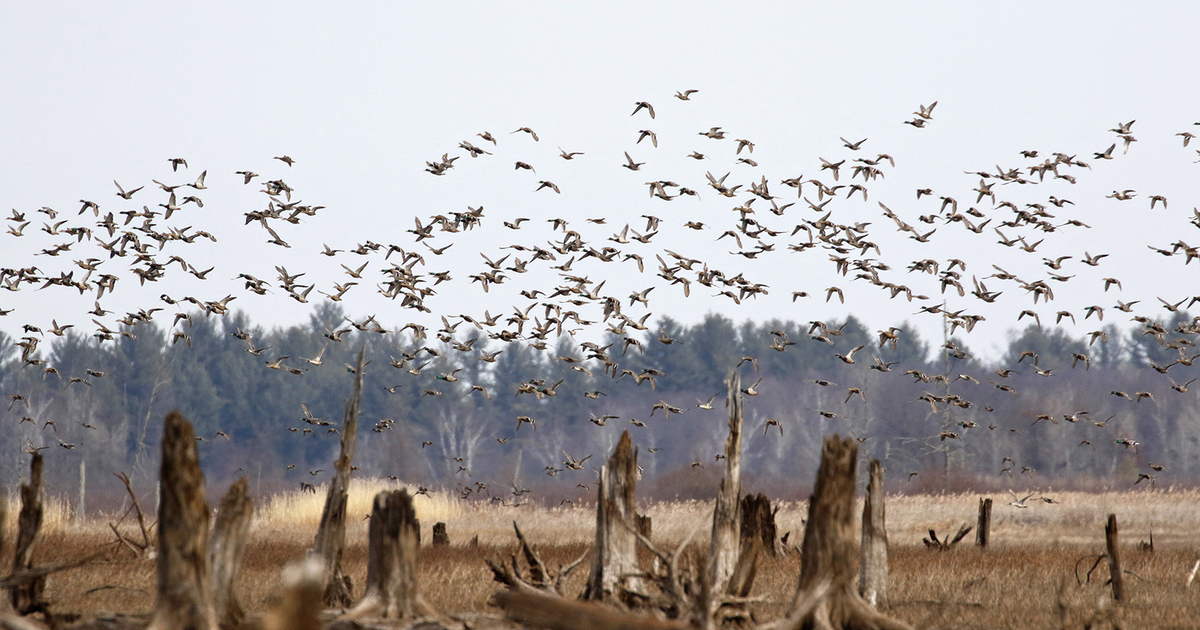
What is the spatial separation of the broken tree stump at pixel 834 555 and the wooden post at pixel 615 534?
2.88 metres

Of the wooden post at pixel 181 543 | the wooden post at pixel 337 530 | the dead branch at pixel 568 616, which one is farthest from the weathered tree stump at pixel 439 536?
the dead branch at pixel 568 616

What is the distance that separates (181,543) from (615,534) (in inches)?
232

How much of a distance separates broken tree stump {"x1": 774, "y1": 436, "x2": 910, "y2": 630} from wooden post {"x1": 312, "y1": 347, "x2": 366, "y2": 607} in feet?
17.7

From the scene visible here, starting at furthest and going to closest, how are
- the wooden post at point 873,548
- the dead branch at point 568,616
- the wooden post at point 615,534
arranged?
the wooden post at point 873,548, the wooden post at point 615,534, the dead branch at point 568,616

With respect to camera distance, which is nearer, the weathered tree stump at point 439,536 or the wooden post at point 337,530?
the wooden post at point 337,530

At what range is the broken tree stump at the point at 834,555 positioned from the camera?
10008 mm

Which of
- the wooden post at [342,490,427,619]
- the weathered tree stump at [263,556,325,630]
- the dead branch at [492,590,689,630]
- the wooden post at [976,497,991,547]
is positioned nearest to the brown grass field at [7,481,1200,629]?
the wooden post at [976,497,991,547]

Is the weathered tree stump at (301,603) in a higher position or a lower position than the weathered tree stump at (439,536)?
higher

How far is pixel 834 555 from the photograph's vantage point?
10203 mm

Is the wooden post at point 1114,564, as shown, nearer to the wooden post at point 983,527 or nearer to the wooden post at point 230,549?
the wooden post at point 983,527

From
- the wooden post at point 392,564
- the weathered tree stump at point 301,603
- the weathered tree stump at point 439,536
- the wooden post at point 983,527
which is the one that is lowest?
the weathered tree stump at point 439,536

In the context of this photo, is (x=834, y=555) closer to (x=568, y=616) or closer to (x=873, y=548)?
(x=873, y=548)

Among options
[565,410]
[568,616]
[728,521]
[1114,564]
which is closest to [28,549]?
[568,616]

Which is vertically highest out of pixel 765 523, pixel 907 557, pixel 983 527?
pixel 765 523
